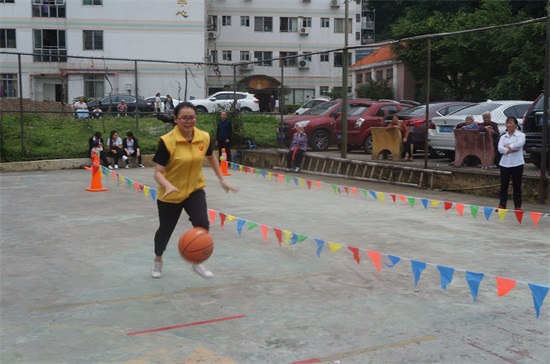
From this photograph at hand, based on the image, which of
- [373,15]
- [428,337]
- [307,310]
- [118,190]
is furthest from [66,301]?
[373,15]

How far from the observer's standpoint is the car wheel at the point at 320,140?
21.2 meters

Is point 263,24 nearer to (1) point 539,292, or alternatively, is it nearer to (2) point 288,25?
(2) point 288,25

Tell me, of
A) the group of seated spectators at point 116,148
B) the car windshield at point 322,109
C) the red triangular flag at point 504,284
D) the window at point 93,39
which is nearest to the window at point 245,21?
the window at point 93,39

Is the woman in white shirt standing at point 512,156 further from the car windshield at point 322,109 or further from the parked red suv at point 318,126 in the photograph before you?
the car windshield at point 322,109

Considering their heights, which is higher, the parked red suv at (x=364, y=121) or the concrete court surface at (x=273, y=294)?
the parked red suv at (x=364, y=121)

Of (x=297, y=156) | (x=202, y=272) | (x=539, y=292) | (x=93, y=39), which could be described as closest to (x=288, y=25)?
(x=93, y=39)

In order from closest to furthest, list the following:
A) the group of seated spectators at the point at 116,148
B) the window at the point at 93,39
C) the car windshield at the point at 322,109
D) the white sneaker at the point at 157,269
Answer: the white sneaker at the point at 157,269 < the group of seated spectators at the point at 116,148 < the car windshield at the point at 322,109 < the window at the point at 93,39

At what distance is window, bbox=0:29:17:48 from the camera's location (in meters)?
45.2

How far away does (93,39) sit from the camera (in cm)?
4641

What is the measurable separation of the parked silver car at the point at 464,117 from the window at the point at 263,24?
145ft

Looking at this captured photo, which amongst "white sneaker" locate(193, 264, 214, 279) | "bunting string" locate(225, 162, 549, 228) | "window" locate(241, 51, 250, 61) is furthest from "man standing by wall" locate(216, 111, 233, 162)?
"window" locate(241, 51, 250, 61)

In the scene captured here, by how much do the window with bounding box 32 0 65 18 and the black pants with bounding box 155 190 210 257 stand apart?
43494 millimetres

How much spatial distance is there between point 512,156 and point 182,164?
6872mm

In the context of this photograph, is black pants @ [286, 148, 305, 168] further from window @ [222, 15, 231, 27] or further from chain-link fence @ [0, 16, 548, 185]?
window @ [222, 15, 231, 27]
